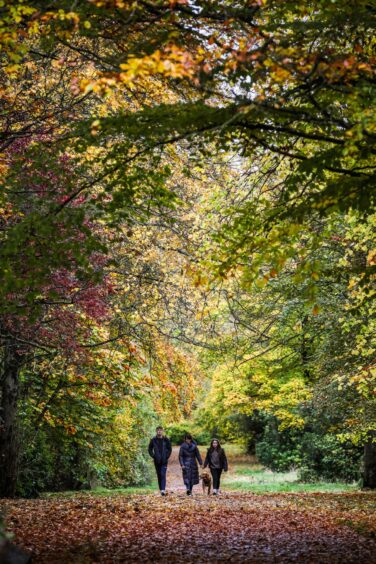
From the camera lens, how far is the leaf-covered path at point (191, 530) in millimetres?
7703

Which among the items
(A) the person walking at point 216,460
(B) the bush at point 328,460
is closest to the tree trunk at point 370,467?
(B) the bush at point 328,460

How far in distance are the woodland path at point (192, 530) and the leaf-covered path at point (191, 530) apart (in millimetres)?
11

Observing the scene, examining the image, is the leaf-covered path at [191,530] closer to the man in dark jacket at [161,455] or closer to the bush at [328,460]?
A: the man in dark jacket at [161,455]

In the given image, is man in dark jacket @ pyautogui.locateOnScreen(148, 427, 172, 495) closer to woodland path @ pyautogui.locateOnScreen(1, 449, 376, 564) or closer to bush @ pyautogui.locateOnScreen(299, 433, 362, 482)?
woodland path @ pyautogui.locateOnScreen(1, 449, 376, 564)

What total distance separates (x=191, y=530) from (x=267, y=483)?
54.3ft

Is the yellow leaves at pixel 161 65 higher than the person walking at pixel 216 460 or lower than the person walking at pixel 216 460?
higher

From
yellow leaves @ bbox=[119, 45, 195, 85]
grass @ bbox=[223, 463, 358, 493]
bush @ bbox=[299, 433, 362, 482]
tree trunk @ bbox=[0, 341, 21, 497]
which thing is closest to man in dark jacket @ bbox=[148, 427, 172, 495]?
tree trunk @ bbox=[0, 341, 21, 497]

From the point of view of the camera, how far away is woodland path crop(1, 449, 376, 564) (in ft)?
25.2

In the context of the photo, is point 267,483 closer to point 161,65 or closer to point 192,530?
point 192,530

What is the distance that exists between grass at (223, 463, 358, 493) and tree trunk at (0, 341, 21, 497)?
864 cm

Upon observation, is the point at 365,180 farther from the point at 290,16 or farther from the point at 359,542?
the point at 359,542

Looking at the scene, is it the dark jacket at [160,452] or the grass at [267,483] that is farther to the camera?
the grass at [267,483]

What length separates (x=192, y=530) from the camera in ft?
32.9

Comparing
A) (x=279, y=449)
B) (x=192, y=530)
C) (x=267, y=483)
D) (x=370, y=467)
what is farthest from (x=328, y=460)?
(x=192, y=530)
